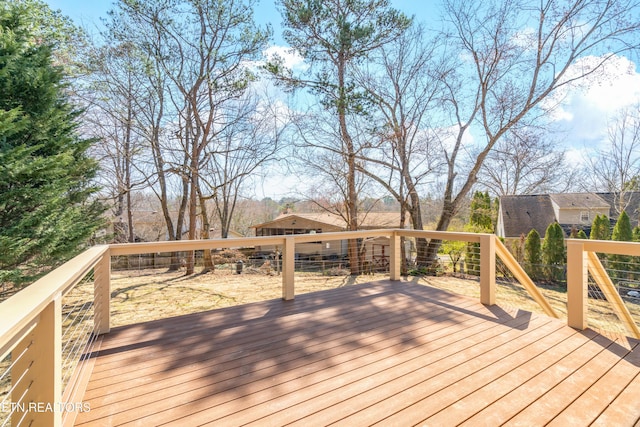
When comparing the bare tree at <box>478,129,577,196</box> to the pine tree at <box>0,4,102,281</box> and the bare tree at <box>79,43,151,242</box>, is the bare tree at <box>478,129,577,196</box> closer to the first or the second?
the bare tree at <box>79,43,151,242</box>

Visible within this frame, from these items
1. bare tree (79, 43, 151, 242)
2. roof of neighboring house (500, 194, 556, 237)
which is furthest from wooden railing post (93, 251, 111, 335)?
roof of neighboring house (500, 194, 556, 237)

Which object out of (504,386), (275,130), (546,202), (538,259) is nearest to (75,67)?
(275,130)

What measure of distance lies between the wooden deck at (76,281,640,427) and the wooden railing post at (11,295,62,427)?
54cm

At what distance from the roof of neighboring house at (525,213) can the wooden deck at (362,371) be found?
1672cm

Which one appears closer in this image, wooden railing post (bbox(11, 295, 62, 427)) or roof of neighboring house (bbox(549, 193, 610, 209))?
wooden railing post (bbox(11, 295, 62, 427))

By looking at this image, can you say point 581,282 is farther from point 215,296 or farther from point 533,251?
point 533,251

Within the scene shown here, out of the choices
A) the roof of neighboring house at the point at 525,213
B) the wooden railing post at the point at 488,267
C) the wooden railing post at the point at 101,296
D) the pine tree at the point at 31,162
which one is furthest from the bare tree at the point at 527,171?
the pine tree at the point at 31,162

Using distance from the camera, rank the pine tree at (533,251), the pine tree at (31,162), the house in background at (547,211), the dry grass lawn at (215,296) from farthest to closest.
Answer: the house in background at (547,211) → the pine tree at (533,251) → the dry grass lawn at (215,296) → the pine tree at (31,162)

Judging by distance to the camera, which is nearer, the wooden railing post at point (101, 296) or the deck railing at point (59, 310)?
the deck railing at point (59, 310)

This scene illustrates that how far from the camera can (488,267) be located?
3.52 meters

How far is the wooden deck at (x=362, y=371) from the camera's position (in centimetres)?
167

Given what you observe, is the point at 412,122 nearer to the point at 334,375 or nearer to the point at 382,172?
the point at 382,172

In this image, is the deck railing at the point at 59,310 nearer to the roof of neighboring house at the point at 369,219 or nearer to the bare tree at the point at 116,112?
the bare tree at the point at 116,112

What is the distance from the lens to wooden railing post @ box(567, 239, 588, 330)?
2805mm
